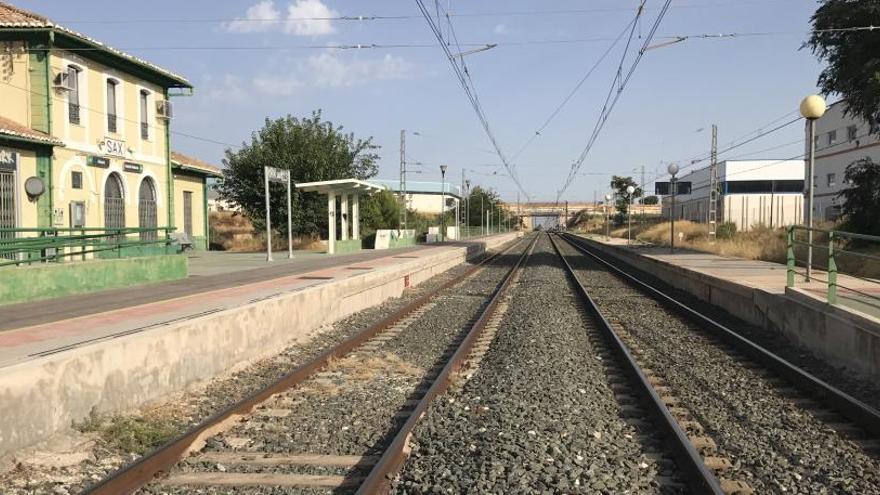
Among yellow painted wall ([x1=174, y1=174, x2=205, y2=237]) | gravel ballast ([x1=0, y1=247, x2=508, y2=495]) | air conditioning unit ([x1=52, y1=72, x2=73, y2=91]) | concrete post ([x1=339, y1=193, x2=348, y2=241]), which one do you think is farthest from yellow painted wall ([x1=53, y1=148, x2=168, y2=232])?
gravel ballast ([x1=0, y1=247, x2=508, y2=495])

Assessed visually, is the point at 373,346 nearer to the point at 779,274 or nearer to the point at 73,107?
the point at 779,274

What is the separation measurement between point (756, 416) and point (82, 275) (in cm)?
1244

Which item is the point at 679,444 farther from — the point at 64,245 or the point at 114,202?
the point at 114,202

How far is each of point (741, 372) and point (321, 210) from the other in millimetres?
33914

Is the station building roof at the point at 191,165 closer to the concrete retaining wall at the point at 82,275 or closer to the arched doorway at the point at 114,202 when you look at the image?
the arched doorway at the point at 114,202

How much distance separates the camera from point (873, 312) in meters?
9.01

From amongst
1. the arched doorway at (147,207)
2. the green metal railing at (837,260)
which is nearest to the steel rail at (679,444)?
the green metal railing at (837,260)

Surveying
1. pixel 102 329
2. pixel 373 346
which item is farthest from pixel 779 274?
pixel 102 329

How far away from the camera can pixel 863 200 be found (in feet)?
82.9

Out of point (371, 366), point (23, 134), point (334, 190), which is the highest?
point (23, 134)

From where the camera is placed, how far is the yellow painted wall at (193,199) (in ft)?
103

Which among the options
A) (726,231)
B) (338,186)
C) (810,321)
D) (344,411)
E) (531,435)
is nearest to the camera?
(531,435)

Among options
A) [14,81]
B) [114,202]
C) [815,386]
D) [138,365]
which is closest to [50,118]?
[14,81]

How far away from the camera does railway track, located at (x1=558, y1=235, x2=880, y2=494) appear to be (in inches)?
194
